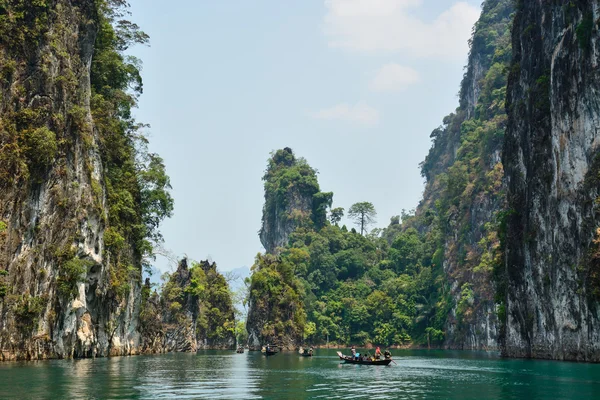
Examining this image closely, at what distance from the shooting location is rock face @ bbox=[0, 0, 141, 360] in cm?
3938

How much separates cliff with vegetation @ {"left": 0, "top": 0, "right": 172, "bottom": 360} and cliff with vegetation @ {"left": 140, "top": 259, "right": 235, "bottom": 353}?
21.0 m

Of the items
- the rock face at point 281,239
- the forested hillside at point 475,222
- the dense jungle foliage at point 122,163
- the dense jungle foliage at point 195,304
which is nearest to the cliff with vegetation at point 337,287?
the rock face at point 281,239

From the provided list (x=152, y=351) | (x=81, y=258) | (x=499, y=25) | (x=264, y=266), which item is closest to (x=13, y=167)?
(x=81, y=258)

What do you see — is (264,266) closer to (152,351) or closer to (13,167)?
(152,351)

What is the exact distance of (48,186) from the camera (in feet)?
142

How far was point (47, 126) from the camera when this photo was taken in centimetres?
4356

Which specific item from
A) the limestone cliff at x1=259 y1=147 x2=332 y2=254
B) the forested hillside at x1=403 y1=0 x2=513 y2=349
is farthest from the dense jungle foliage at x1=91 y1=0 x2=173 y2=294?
the limestone cliff at x1=259 y1=147 x2=332 y2=254

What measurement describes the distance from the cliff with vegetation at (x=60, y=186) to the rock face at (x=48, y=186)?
75 millimetres

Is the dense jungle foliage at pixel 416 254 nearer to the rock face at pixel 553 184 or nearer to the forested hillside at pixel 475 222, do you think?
the forested hillside at pixel 475 222

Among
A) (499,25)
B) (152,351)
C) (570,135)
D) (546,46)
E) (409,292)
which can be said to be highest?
(499,25)

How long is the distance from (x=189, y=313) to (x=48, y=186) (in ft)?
196

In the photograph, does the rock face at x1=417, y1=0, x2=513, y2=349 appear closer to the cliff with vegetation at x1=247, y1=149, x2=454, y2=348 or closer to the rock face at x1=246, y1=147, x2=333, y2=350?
the cliff with vegetation at x1=247, y1=149, x2=454, y2=348

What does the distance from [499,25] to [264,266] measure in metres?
85.1

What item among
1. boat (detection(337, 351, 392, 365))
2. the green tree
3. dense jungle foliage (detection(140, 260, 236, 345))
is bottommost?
boat (detection(337, 351, 392, 365))
